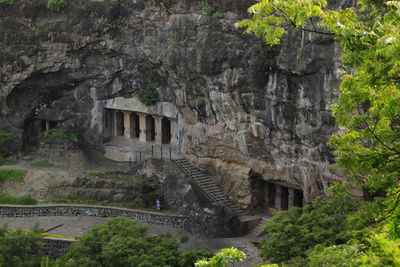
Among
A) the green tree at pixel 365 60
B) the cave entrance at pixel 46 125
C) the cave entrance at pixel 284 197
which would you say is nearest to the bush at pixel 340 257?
the green tree at pixel 365 60

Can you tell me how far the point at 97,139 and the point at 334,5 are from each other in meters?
15.5

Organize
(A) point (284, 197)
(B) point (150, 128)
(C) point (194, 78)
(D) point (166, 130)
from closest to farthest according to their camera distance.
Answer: (C) point (194, 78) < (A) point (284, 197) < (D) point (166, 130) < (B) point (150, 128)

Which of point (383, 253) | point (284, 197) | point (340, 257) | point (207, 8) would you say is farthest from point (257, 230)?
point (383, 253)

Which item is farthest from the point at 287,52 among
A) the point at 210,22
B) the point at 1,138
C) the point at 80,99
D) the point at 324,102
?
the point at 1,138

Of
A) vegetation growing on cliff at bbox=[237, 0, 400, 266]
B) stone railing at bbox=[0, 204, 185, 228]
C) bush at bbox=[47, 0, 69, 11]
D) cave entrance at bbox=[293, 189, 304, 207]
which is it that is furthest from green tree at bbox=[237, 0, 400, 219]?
bush at bbox=[47, 0, 69, 11]

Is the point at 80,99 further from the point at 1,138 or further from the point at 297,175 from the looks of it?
the point at 297,175

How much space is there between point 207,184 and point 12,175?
9648mm

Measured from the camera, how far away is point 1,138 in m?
30.2

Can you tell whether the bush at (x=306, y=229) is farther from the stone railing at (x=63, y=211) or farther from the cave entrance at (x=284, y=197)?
the stone railing at (x=63, y=211)

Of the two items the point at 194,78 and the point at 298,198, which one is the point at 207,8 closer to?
the point at 194,78

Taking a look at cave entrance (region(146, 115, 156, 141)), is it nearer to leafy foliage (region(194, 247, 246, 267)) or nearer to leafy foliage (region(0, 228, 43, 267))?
leafy foliage (region(0, 228, 43, 267))

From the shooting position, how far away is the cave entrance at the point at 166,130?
30.5 m

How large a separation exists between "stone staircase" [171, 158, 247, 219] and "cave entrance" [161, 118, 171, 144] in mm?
3268

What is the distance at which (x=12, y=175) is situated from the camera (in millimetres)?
28312
